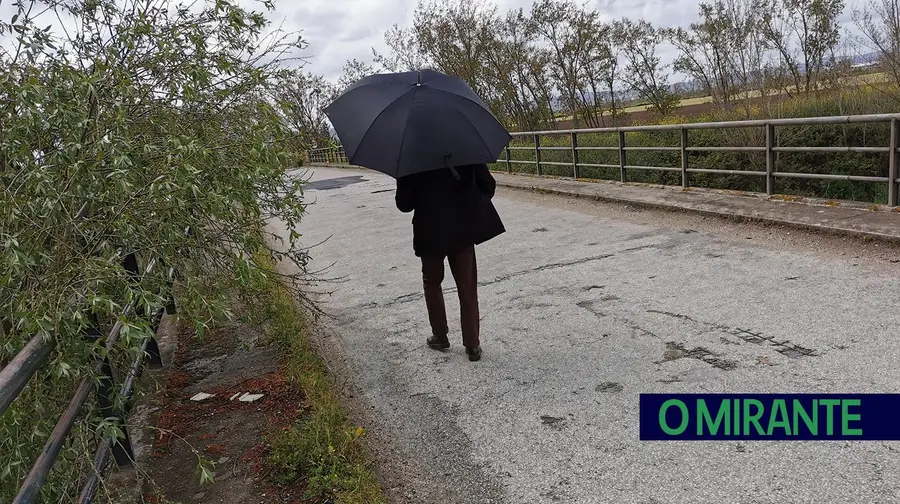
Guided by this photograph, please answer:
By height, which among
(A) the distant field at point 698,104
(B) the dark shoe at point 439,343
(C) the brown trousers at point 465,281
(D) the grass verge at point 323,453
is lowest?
(B) the dark shoe at point 439,343

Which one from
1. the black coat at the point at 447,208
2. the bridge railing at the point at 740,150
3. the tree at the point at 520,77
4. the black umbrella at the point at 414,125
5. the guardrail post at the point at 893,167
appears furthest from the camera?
the tree at the point at 520,77

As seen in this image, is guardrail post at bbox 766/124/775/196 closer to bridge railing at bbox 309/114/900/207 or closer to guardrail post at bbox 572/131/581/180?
bridge railing at bbox 309/114/900/207

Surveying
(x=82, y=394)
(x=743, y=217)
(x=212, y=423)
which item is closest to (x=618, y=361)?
(x=212, y=423)

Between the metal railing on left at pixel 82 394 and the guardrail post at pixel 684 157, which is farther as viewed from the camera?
the guardrail post at pixel 684 157

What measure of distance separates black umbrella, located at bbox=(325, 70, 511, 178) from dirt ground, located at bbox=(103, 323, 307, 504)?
160 cm

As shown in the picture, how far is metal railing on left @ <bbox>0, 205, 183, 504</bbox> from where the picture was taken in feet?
6.31

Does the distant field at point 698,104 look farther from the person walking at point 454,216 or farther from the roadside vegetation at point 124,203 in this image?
the roadside vegetation at point 124,203

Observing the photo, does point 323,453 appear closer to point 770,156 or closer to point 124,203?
point 124,203

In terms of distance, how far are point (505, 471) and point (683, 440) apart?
931mm

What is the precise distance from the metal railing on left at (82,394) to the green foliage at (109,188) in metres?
0.04

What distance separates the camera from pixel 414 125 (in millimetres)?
4176

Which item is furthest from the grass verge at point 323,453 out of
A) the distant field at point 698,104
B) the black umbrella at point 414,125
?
the distant field at point 698,104

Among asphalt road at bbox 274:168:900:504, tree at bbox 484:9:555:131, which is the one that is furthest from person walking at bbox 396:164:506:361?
tree at bbox 484:9:555:131

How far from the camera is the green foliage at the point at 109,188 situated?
7.35 ft
